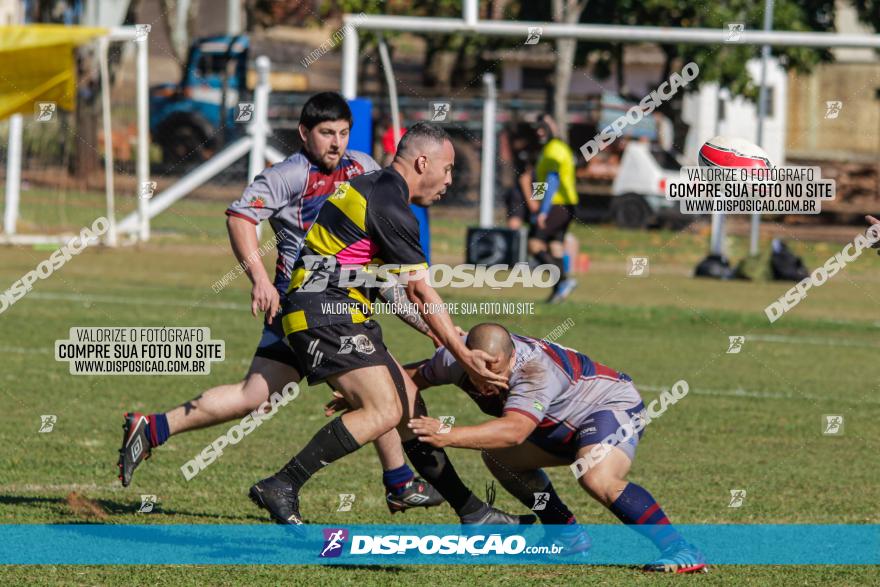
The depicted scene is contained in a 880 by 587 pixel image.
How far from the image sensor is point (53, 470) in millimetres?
8289

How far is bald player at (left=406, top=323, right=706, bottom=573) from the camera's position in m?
6.22

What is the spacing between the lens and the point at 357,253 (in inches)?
257

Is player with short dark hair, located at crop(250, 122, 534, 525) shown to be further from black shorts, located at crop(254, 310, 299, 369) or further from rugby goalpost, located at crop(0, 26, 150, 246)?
rugby goalpost, located at crop(0, 26, 150, 246)

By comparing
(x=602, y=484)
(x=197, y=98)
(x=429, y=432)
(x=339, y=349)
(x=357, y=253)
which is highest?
(x=197, y=98)

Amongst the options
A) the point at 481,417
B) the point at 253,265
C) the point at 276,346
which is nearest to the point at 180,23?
the point at 481,417

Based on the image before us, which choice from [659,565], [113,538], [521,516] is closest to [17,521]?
[113,538]

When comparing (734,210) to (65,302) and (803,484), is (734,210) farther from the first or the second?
(65,302)

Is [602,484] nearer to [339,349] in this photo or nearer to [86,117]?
[339,349]

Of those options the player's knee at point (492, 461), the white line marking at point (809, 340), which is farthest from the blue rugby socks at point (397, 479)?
the white line marking at point (809, 340)

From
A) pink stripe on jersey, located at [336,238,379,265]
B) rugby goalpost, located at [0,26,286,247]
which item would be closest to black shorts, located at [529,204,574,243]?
rugby goalpost, located at [0,26,286,247]

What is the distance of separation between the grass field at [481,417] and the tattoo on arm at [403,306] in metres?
1.04

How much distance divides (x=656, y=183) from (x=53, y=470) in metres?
25.3

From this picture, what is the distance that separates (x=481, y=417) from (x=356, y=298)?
14.0 feet

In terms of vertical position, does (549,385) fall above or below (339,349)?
below
